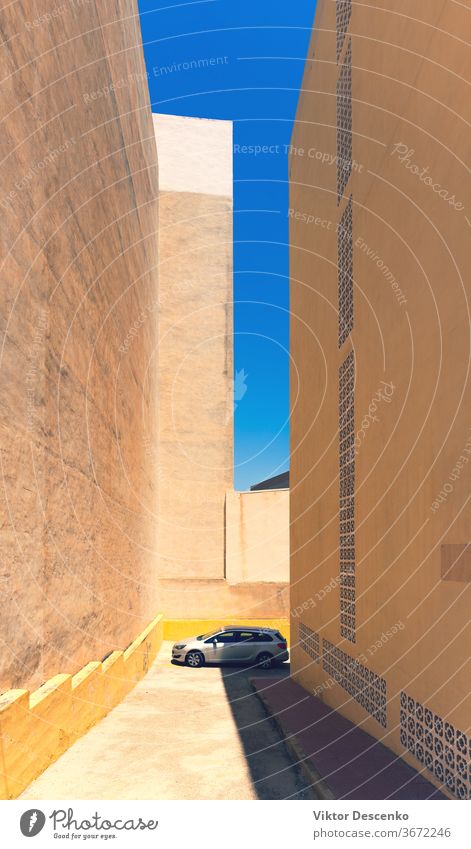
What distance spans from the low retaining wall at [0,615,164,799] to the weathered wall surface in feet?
0.87

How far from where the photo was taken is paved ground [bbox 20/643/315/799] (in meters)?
7.03

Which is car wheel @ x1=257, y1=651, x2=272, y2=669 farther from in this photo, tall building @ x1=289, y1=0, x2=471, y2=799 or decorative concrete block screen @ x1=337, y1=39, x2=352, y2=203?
decorative concrete block screen @ x1=337, y1=39, x2=352, y2=203

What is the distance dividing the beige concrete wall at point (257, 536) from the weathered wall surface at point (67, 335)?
9.92 meters

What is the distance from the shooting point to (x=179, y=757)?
28.2ft

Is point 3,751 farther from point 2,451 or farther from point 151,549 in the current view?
point 151,549

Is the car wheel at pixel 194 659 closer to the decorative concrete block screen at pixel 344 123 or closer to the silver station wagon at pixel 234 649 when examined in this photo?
the silver station wagon at pixel 234 649

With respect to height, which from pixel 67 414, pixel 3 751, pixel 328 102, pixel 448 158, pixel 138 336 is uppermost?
pixel 328 102

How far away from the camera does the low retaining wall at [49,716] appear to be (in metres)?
6.09

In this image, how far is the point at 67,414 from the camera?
9305 mm

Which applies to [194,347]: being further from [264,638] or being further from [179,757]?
[179,757]

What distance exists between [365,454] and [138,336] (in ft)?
31.9

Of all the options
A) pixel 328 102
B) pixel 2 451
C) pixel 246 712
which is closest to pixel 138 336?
pixel 328 102

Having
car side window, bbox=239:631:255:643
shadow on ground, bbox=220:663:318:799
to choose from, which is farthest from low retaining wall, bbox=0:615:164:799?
car side window, bbox=239:631:255:643

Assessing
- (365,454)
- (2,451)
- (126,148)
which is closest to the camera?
(2,451)
